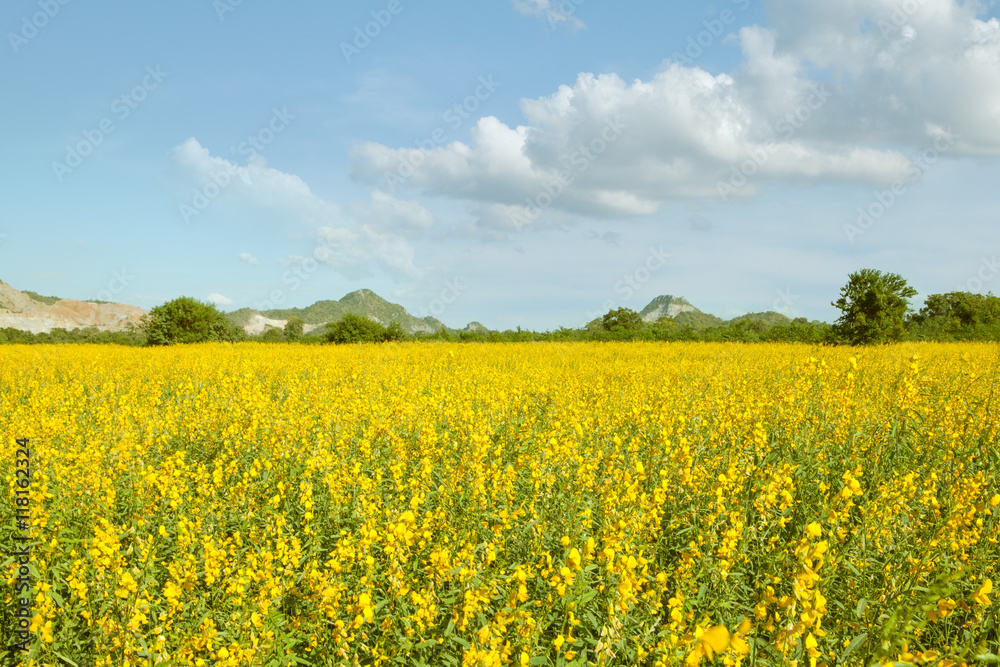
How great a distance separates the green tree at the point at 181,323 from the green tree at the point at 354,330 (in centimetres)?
615

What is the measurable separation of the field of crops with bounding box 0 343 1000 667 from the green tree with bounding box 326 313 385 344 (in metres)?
20.1

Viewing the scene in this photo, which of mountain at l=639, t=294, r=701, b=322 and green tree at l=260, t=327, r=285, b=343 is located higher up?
mountain at l=639, t=294, r=701, b=322

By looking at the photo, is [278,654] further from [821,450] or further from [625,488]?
[821,450]

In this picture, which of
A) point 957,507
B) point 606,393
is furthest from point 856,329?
point 957,507

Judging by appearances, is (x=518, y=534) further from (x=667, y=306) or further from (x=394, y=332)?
(x=667, y=306)

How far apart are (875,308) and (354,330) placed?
23.6 meters

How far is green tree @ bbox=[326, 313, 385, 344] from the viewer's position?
87.2 ft

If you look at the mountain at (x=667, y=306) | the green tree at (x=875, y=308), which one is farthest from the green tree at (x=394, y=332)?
the mountain at (x=667, y=306)

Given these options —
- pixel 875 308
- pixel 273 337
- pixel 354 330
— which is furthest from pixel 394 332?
pixel 875 308

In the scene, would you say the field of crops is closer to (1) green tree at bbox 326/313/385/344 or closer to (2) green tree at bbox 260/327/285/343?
(1) green tree at bbox 326/313/385/344

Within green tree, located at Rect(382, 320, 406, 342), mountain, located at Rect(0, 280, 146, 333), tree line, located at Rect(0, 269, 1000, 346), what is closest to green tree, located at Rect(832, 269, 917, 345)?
tree line, located at Rect(0, 269, 1000, 346)

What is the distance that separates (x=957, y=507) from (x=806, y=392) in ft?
8.79

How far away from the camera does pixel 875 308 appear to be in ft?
68.1

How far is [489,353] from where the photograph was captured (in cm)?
1572
